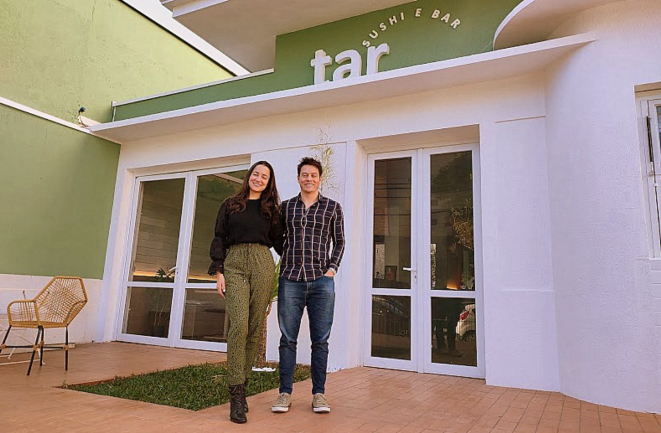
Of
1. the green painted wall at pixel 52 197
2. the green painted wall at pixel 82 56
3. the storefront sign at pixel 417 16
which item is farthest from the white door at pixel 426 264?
the green painted wall at pixel 82 56

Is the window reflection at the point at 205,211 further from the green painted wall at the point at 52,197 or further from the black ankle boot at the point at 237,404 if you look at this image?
the black ankle boot at the point at 237,404

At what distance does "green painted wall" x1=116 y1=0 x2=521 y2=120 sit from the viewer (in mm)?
4738

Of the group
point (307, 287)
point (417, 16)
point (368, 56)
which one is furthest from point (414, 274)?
point (417, 16)

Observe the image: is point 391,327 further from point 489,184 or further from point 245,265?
point 245,265

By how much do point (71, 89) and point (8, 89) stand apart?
816 mm

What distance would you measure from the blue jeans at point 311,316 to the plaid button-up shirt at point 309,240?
0.07 metres

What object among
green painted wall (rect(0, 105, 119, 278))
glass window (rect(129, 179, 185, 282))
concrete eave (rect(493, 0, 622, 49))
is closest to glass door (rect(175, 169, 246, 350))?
glass window (rect(129, 179, 185, 282))

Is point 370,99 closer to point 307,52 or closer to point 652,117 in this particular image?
point 307,52

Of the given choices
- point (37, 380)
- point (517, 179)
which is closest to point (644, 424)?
point (517, 179)

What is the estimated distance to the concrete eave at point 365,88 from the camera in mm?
4030

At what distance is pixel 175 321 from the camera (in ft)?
19.8

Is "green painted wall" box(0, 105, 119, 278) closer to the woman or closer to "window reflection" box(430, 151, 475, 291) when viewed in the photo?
the woman

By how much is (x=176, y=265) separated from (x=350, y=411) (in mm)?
4032

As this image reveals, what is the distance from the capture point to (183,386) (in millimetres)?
3570
